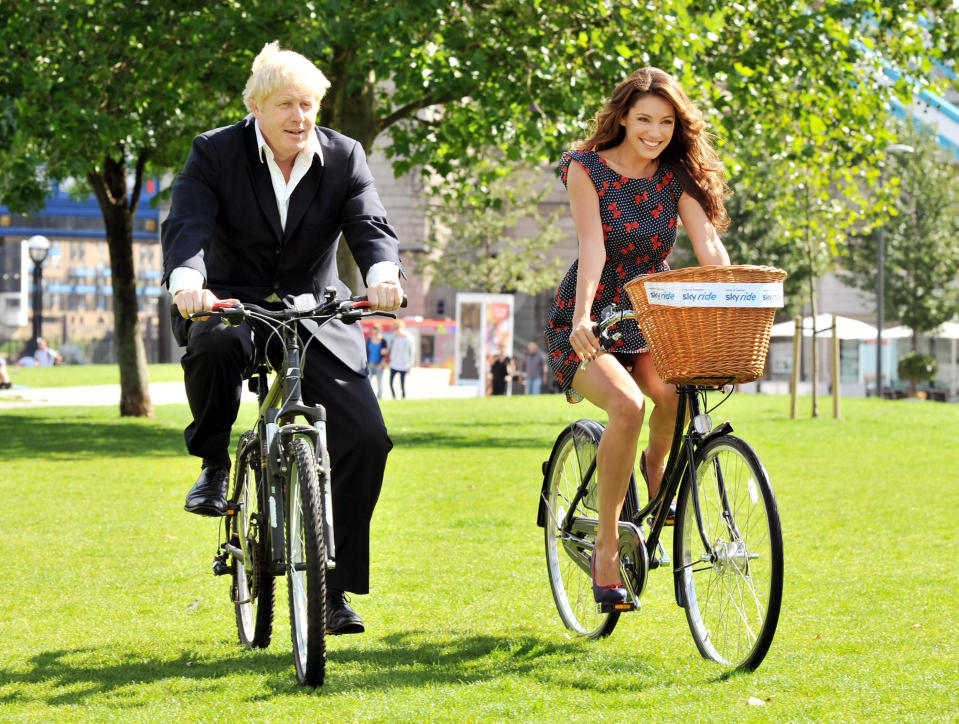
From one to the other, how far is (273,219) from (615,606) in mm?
1674

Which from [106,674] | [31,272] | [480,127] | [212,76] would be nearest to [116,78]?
[212,76]

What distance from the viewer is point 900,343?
1970 inches

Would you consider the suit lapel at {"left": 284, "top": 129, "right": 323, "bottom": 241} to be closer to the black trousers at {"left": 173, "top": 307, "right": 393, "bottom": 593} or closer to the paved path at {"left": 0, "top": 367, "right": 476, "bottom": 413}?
the black trousers at {"left": 173, "top": 307, "right": 393, "bottom": 593}

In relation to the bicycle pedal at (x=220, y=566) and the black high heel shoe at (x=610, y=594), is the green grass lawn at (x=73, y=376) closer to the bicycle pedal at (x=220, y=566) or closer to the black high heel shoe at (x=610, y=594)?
the bicycle pedal at (x=220, y=566)

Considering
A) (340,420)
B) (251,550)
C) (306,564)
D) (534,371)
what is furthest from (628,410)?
(534,371)

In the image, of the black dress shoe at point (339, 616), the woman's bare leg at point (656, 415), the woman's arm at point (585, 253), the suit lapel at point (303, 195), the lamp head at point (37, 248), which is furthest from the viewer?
the lamp head at point (37, 248)

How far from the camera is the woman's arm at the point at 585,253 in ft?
15.0

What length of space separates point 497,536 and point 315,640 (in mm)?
4473

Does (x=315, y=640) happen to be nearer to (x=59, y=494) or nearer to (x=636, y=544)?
(x=636, y=544)

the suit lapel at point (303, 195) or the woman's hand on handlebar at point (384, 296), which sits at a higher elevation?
the suit lapel at point (303, 195)

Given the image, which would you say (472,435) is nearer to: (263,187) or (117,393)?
(117,393)

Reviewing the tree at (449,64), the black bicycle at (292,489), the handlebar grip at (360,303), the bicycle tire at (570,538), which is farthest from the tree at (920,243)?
the handlebar grip at (360,303)

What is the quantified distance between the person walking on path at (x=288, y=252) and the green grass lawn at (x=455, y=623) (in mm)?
505

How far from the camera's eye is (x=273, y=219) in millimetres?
4773
